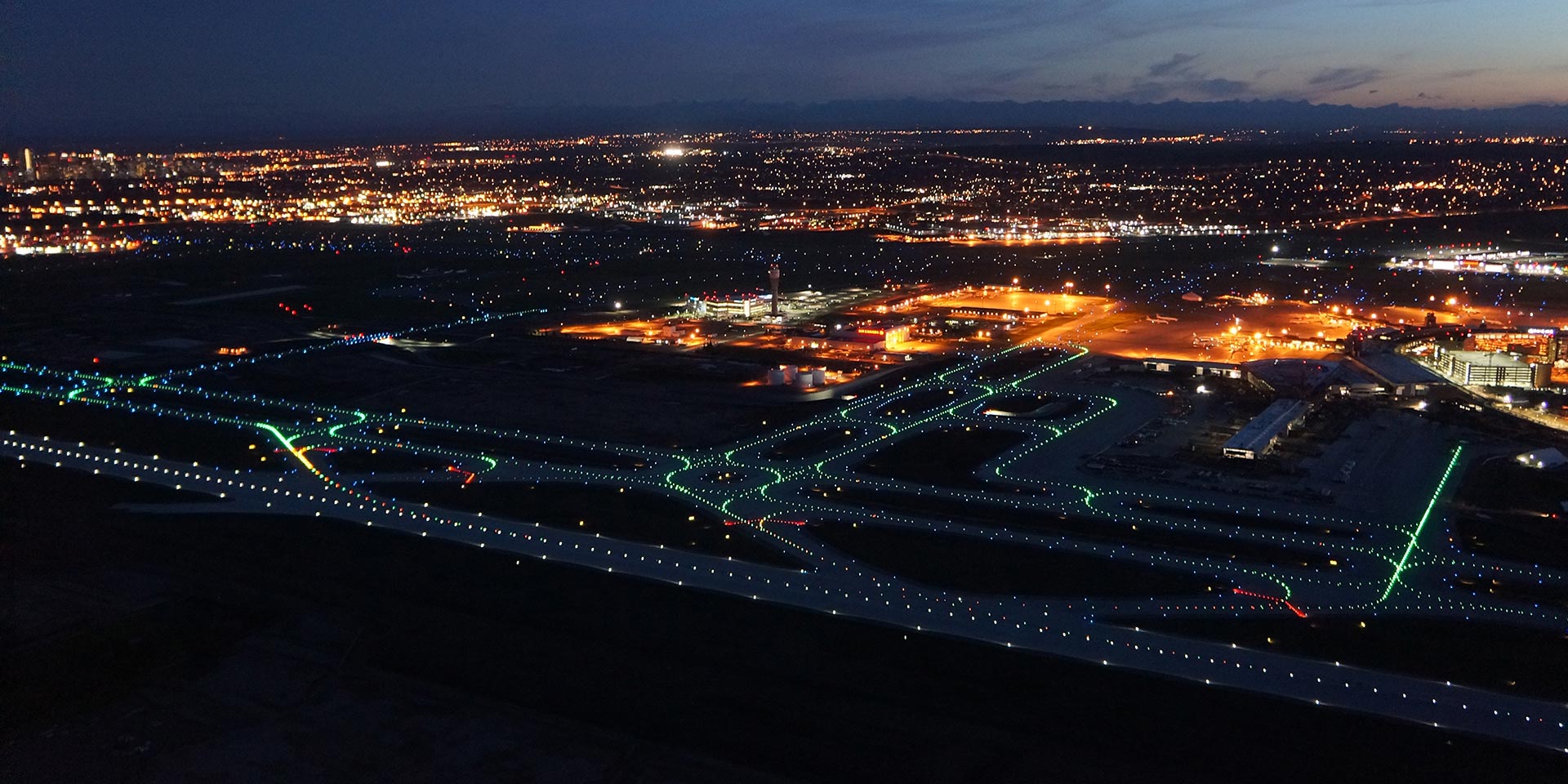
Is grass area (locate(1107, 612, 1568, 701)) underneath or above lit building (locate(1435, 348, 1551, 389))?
underneath

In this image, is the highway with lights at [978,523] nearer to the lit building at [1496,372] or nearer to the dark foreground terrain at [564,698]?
the dark foreground terrain at [564,698]

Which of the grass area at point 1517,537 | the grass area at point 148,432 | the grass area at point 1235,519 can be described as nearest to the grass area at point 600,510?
the grass area at point 148,432

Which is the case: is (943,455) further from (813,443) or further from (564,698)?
(564,698)

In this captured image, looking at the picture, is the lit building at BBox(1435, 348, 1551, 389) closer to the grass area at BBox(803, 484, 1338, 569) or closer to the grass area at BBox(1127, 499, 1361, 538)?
the grass area at BBox(1127, 499, 1361, 538)

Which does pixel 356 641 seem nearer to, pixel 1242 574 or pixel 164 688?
pixel 164 688

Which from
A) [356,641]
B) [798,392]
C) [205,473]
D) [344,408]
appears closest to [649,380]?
[798,392]

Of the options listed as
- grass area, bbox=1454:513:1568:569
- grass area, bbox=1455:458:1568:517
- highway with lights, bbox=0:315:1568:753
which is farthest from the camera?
grass area, bbox=1455:458:1568:517

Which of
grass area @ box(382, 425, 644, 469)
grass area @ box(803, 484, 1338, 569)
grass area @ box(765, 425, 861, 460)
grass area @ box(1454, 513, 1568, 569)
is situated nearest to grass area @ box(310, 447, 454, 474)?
grass area @ box(382, 425, 644, 469)
